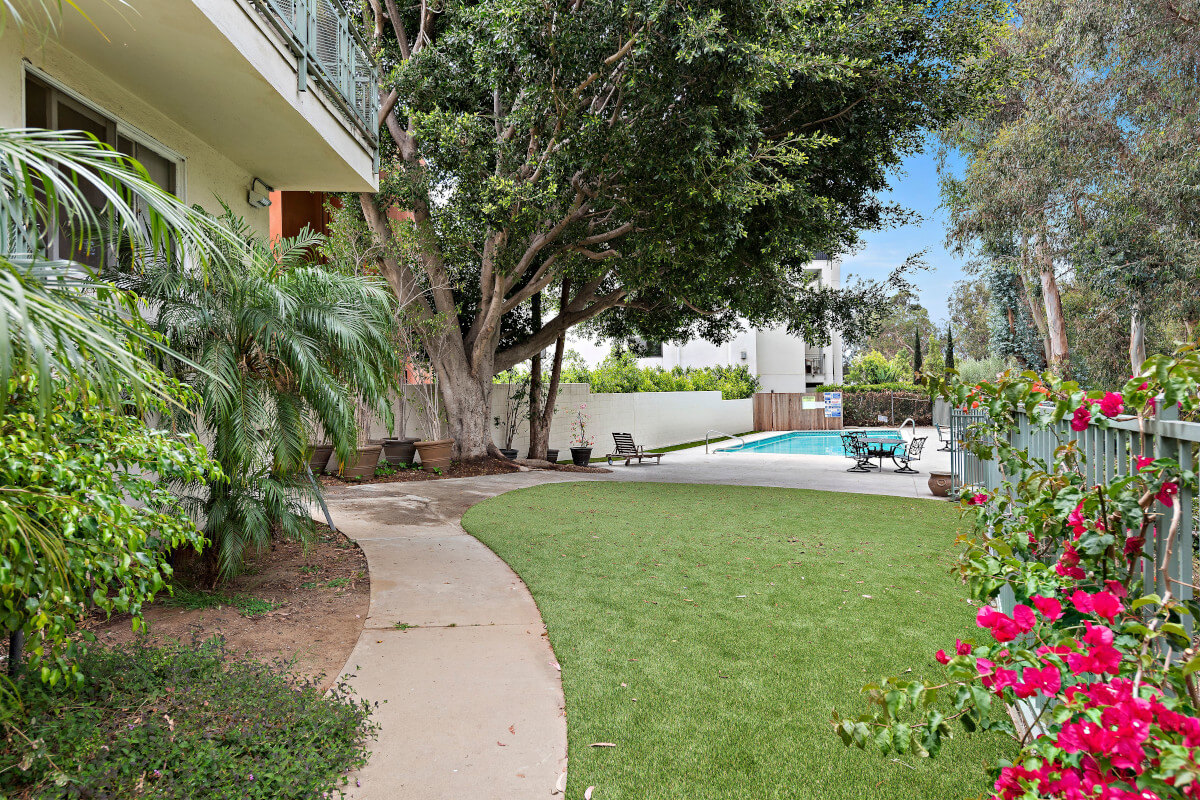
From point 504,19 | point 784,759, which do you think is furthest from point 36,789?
point 504,19

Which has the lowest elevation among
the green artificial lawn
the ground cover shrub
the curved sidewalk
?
the green artificial lawn

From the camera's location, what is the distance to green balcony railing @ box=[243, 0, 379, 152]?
627cm

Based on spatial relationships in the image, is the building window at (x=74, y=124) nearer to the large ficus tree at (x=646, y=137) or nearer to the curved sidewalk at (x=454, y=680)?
the curved sidewalk at (x=454, y=680)

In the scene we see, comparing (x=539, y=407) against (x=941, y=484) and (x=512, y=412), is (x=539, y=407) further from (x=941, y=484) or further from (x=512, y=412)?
(x=941, y=484)

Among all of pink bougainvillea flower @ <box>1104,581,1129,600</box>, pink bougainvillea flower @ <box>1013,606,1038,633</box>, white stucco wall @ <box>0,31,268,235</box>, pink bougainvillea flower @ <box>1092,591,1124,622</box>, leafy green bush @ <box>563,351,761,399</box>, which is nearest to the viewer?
pink bougainvillea flower @ <box>1092,591,1124,622</box>

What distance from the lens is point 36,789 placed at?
231 centimetres

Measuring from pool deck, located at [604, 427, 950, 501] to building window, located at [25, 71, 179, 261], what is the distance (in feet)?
30.5

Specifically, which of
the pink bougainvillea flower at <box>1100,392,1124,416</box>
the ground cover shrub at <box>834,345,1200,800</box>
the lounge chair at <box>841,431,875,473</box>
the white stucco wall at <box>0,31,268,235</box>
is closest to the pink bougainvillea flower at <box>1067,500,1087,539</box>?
the ground cover shrub at <box>834,345,1200,800</box>

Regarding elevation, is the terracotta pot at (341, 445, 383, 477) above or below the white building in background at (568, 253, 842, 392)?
below

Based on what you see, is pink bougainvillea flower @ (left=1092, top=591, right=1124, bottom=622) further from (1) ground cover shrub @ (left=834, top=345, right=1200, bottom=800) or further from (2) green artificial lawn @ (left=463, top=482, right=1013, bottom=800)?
(2) green artificial lawn @ (left=463, top=482, right=1013, bottom=800)

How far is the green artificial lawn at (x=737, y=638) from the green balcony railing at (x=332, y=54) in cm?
501

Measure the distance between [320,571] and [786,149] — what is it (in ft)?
26.2

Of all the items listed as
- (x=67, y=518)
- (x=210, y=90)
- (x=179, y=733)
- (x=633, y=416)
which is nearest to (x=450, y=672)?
(x=179, y=733)

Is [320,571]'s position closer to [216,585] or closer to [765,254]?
[216,585]
